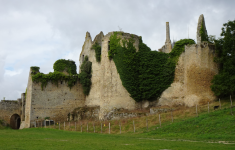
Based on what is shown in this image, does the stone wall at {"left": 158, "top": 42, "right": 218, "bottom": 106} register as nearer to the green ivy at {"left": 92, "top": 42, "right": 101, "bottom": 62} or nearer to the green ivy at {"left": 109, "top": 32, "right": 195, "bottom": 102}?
the green ivy at {"left": 109, "top": 32, "right": 195, "bottom": 102}

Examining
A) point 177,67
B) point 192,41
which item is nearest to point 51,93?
point 177,67

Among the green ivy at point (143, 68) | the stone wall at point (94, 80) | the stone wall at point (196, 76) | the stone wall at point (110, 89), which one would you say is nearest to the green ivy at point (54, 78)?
the stone wall at point (94, 80)

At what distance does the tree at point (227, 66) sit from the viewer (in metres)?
28.3

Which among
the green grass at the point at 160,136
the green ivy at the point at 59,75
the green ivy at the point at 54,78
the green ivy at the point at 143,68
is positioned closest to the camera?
the green grass at the point at 160,136

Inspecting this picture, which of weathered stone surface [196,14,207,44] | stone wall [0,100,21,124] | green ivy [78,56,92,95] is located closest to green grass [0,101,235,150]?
weathered stone surface [196,14,207,44]

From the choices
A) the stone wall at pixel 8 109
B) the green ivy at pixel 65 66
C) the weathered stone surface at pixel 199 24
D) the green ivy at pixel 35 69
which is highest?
the weathered stone surface at pixel 199 24

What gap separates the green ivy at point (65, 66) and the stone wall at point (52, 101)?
3.99m

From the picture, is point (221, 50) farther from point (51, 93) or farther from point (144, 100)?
point (51, 93)

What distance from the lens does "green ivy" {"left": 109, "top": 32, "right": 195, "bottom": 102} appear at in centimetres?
3425

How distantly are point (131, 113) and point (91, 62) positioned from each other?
1334 centimetres

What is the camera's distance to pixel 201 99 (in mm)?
30328

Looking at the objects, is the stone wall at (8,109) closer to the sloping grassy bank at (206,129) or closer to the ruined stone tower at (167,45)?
the ruined stone tower at (167,45)

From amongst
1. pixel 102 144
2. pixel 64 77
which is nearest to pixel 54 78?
pixel 64 77

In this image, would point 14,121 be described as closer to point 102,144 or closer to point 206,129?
point 206,129
